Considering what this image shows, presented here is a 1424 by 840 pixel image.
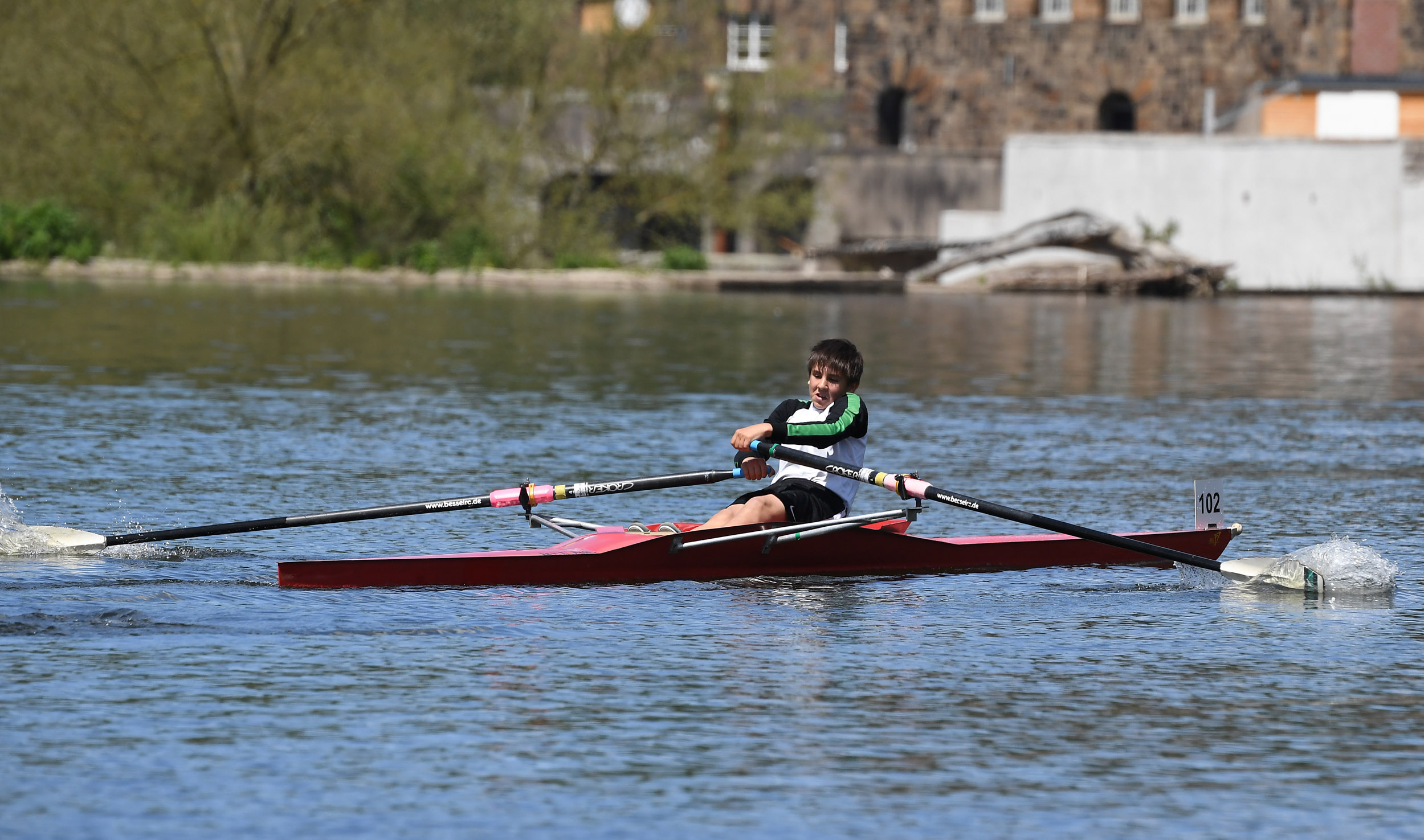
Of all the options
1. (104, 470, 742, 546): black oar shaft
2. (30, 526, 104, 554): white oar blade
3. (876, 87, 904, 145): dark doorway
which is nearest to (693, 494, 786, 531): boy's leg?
(104, 470, 742, 546): black oar shaft

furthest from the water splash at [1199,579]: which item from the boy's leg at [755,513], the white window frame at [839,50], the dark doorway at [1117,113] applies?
the white window frame at [839,50]

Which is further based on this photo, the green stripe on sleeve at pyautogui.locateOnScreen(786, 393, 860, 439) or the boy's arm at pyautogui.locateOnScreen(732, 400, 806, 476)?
the green stripe on sleeve at pyautogui.locateOnScreen(786, 393, 860, 439)

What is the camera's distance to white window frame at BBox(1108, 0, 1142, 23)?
6806 cm

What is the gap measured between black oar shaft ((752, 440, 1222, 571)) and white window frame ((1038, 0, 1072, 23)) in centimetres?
5990

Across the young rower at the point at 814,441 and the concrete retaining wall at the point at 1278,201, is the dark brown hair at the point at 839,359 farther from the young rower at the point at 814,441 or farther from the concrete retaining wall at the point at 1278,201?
the concrete retaining wall at the point at 1278,201

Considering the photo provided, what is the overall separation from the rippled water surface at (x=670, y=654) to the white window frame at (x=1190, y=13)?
167ft

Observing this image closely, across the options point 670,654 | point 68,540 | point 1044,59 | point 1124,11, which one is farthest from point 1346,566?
point 1124,11

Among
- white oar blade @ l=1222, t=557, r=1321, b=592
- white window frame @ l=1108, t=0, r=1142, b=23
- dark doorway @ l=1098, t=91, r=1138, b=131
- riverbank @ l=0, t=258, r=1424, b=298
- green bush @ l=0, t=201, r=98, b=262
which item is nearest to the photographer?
white oar blade @ l=1222, t=557, r=1321, b=592

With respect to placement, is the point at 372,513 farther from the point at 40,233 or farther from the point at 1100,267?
the point at 1100,267

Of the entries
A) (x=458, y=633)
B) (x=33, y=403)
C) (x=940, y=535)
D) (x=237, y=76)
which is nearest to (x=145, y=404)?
(x=33, y=403)

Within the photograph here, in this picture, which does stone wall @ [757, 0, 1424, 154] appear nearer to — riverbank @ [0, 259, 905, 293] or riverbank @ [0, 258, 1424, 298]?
riverbank @ [0, 258, 1424, 298]

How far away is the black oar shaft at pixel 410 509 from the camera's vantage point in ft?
33.9

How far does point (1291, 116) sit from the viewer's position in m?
57.7

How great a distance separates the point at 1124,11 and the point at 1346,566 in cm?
6062
